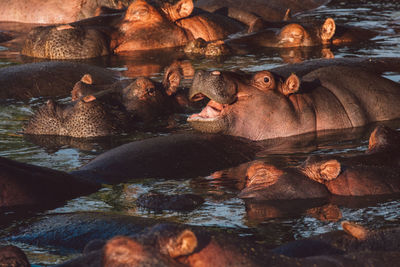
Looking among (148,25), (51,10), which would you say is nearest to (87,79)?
(148,25)

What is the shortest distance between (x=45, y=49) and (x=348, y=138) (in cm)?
583

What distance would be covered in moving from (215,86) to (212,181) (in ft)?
4.00

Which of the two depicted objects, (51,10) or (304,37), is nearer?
(304,37)

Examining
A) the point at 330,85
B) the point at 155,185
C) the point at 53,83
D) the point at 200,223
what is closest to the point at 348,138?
→ the point at 330,85

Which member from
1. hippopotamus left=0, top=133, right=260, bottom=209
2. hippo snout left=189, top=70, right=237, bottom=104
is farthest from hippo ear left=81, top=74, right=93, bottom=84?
hippopotamus left=0, top=133, right=260, bottom=209

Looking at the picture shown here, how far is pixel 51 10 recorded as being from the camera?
14852 millimetres

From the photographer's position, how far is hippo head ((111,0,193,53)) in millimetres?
11969

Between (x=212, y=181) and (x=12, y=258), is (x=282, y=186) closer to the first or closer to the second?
(x=212, y=181)

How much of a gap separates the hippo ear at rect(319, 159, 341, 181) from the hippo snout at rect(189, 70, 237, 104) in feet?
6.35

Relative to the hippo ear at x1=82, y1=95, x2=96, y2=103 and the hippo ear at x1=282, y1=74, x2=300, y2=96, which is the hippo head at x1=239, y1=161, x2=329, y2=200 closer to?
the hippo ear at x1=282, y1=74, x2=300, y2=96

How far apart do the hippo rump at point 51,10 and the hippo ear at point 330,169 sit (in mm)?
10051

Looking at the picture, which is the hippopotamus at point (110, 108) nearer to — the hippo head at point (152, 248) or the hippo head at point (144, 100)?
the hippo head at point (144, 100)

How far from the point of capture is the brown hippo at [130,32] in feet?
37.9

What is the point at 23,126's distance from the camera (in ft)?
26.3
